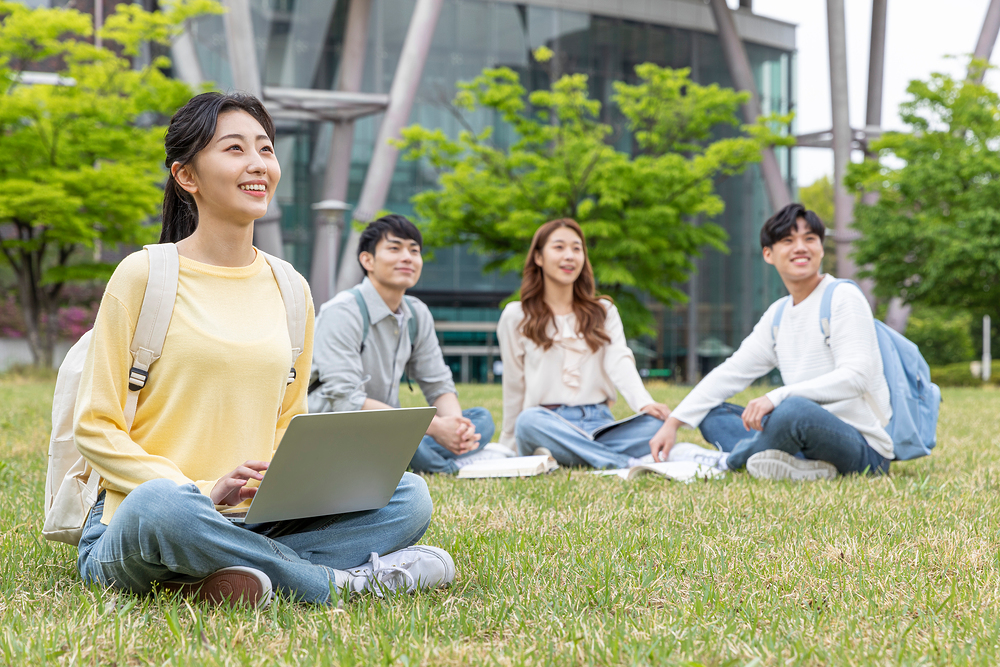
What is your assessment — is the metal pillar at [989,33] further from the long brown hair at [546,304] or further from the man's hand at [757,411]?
the man's hand at [757,411]

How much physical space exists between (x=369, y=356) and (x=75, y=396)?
2.97m

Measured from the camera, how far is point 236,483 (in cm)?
236

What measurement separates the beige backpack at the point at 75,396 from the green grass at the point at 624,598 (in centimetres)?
24

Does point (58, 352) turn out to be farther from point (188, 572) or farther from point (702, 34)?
point (188, 572)

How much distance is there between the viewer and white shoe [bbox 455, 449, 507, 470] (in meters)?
5.84

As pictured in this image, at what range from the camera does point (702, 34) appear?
3041 cm

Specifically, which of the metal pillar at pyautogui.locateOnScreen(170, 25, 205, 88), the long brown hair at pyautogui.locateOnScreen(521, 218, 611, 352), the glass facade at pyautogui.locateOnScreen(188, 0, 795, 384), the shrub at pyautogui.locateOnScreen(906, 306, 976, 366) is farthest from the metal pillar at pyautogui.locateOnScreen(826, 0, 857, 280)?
the long brown hair at pyautogui.locateOnScreen(521, 218, 611, 352)

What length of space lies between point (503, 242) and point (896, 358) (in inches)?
595

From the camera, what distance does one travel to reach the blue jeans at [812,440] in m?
4.83

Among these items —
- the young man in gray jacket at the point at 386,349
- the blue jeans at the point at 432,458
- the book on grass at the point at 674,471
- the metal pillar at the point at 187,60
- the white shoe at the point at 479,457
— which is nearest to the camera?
the book on grass at the point at 674,471

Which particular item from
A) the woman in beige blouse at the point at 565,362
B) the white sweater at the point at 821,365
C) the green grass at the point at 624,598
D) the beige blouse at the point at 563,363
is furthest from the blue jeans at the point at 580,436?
the green grass at the point at 624,598

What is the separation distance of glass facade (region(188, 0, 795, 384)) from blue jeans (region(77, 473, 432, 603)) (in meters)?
21.9

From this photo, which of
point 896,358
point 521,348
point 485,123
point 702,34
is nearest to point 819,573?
point 896,358

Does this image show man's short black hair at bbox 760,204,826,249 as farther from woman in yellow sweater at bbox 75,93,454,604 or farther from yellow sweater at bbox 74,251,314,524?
yellow sweater at bbox 74,251,314,524
